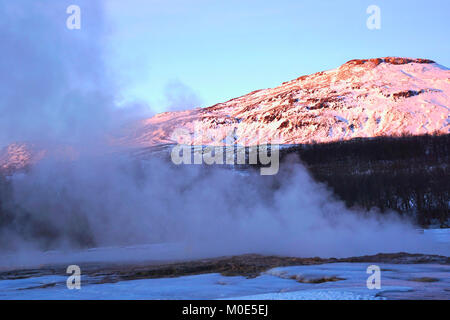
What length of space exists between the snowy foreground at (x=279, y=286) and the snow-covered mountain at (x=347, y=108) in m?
98.2

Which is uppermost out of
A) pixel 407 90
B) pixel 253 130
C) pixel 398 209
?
pixel 407 90

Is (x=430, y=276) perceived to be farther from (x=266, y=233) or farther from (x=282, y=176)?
(x=282, y=176)

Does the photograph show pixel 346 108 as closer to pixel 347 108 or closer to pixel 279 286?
pixel 347 108

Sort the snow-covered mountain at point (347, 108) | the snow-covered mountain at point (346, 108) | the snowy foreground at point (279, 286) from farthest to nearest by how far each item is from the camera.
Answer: the snow-covered mountain at point (347, 108)
the snow-covered mountain at point (346, 108)
the snowy foreground at point (279, 286)

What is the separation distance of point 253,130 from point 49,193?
115274 millimetres

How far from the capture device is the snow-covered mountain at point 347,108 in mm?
Result: 138375

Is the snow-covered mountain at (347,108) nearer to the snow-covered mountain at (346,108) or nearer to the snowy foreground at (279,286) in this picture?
the snow-covered mountain at (346,108)

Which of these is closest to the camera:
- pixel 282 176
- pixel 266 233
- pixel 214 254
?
pixel 214 254

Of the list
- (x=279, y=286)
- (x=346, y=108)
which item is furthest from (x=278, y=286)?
(x=346, y=108)

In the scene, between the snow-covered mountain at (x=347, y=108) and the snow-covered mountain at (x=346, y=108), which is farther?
the snow-covered mountain at (x=347, y=108)

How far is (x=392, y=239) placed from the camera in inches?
1221

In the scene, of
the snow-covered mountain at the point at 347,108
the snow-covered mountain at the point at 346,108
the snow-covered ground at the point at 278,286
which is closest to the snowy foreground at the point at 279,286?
the snow-covered ground at the point at 278,286

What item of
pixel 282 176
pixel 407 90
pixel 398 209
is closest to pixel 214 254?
pixel 282 176

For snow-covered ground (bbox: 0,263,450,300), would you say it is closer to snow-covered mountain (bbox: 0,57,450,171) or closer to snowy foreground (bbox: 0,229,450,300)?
snowy foreground (bbox: 0,229,450,300)
